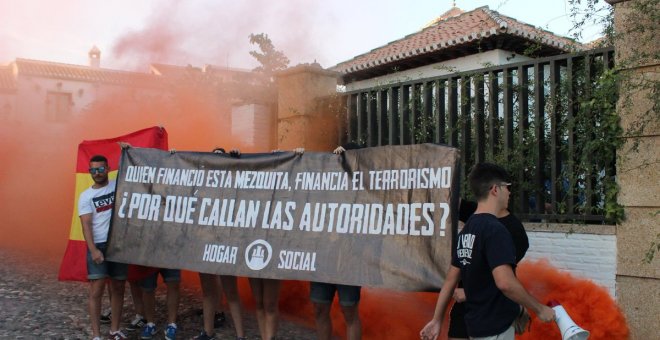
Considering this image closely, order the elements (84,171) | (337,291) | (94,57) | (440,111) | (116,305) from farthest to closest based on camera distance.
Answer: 1. (94,57)
2. (440,111)
3. (84,171)
4. (116,305)
5. (337,291)

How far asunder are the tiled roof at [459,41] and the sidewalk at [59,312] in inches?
298

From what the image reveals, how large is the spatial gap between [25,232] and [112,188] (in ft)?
27.4

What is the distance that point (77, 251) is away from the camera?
6637mm

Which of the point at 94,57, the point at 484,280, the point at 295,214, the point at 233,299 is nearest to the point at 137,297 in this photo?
the point at 233,299

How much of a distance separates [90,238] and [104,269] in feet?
1.11

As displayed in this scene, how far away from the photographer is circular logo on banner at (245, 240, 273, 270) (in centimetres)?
538

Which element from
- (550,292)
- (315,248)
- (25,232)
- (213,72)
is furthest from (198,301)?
(213,72)

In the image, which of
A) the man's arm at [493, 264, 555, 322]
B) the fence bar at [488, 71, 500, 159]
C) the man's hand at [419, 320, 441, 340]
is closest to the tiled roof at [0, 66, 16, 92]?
the fence bar at [488, 71, 500, 159]

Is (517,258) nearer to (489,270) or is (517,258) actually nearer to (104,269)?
(489,270)

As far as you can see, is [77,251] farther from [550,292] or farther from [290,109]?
[550,292]

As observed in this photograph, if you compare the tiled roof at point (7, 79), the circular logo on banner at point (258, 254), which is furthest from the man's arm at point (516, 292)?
the tiled roof at point (7, 79)

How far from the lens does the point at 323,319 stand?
5.24 meters

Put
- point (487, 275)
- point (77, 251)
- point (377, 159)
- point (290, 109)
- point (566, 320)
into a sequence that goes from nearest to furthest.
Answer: point (566, 320)
point (487, 275)
point (377, 159)
point (77, 251)
point (290, 109)

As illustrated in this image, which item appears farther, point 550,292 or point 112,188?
point 112,188
